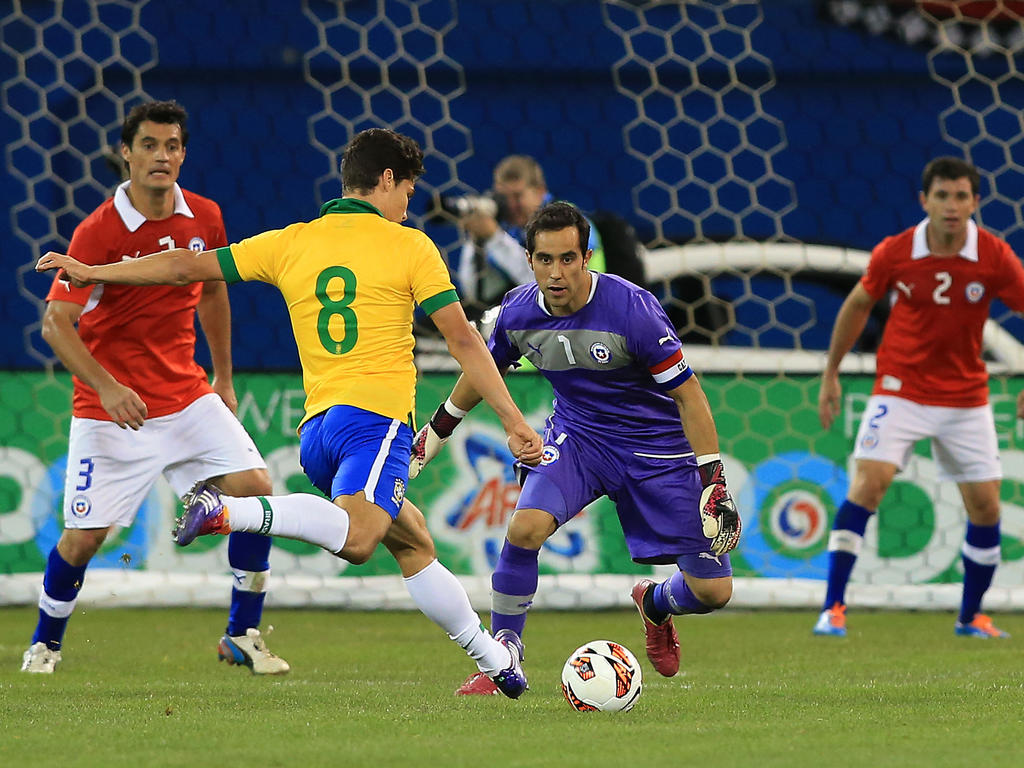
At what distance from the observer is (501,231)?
9.22 metres

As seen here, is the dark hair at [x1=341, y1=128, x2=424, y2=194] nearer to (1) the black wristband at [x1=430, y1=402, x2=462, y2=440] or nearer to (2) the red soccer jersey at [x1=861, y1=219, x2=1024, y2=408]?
(1) the black wristband at [x1=430, y1=402, x2=462, y2=440]

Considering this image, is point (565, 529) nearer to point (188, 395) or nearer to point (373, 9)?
point (188, 395)

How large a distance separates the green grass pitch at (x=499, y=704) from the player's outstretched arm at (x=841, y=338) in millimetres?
1075

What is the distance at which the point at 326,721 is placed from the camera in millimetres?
4598

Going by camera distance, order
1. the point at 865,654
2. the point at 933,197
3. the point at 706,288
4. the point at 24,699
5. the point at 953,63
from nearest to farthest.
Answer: the point at 24,699 < the point at 865,654 < the point at 933,197 < the point at 706,288 < the point at 953,63

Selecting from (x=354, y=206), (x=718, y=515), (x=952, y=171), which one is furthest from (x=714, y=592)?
(x=952, y=171)

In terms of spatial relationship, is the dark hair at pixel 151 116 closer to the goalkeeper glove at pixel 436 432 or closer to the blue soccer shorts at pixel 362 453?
the goalkeeper glove at pixel 436 432

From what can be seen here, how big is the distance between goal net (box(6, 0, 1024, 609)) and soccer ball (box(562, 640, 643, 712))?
384 centimetres

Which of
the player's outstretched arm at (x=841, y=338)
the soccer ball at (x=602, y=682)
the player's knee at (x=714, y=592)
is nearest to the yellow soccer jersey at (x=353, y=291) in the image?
the soccer ball at (x=602, y=682)

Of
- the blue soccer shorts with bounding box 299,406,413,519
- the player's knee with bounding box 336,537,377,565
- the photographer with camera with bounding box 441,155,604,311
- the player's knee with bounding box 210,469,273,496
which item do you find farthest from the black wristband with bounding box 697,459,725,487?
the photographer with camera with bounding box 441,155,604,311

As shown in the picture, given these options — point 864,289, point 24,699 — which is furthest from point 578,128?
point 24,699

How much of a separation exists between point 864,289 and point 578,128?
5246mm

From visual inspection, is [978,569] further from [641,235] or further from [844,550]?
[641,235]

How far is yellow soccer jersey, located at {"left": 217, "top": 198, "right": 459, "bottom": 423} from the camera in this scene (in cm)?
503
